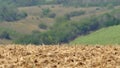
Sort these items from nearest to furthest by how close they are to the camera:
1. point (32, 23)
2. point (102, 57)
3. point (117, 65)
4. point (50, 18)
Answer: point (117, 65) < point (102, 57) < point (32, 23) < point (50, 18)

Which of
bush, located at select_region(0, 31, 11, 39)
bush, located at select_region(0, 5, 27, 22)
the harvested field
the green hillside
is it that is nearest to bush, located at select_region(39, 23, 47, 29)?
bush, located at select_region(0, 5, 27, 22)

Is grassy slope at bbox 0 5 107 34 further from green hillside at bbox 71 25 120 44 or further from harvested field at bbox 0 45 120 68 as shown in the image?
harvested field at bbox 0 45 120 68

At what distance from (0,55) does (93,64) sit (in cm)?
233

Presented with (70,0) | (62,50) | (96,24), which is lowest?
→ (70,0)

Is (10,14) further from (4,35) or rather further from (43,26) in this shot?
(4,35)

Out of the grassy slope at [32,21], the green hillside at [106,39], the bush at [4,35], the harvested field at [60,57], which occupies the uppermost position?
the harvested field at [60,57]

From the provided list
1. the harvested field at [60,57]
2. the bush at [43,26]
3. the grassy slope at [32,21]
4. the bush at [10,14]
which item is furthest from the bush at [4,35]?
the harvested field at [60,57]

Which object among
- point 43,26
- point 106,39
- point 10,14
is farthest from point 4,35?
point 106,39

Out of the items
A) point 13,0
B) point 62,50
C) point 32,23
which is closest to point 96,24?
point 32,23

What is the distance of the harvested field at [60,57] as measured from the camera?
8.42 metres

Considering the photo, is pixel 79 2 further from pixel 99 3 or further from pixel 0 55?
pixel 0 55

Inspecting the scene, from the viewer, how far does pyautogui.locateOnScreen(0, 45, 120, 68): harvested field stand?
27.6 feet

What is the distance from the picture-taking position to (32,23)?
12794 centimetres

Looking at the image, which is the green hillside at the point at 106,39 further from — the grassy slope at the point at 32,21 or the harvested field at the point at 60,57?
the grassy slope at the point at 32,21
